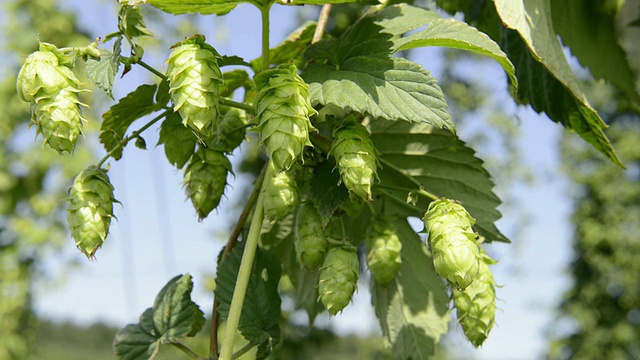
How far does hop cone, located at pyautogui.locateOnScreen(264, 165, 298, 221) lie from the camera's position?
0.69 m

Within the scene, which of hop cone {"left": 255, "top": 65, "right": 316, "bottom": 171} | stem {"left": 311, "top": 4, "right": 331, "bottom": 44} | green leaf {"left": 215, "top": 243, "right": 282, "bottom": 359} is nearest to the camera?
hop cone {"left": 255, "top": 65, "right": 316, "bottom": 171}

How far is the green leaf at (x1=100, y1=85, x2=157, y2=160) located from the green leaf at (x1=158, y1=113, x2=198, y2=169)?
0.13 feet

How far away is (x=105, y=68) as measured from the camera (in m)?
0.69

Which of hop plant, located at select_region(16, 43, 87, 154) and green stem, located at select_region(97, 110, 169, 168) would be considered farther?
green stem, located at select_region(97, 110, 169, 168)

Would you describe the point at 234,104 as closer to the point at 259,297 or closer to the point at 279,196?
the point at 279,196

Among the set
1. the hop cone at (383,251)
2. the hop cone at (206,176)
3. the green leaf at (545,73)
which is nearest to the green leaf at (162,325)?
the hop cone at (206,176)

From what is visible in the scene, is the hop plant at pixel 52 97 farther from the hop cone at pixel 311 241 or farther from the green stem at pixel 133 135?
the hop cone at pixel 311 241

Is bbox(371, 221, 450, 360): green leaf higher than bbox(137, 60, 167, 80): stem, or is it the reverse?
bbox(137, 60, 167, 80): stem

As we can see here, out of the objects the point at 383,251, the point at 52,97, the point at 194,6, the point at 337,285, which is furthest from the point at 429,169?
the point at 52,97

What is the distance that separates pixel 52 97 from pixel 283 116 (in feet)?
0.75

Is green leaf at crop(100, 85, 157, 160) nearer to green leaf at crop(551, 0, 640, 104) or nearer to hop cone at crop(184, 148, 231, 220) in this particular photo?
hop cone at crop(184, 148, 231, 220)

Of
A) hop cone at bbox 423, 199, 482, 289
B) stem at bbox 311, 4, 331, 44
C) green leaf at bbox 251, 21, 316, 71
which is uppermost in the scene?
green leaf at bbox 251, 21, 316, 71

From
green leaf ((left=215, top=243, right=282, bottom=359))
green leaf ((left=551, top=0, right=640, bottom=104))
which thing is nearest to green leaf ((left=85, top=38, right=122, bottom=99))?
green leaf ((left=215, top=243, right=282, bottom=359))

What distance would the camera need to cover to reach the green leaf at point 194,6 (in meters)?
0.73
